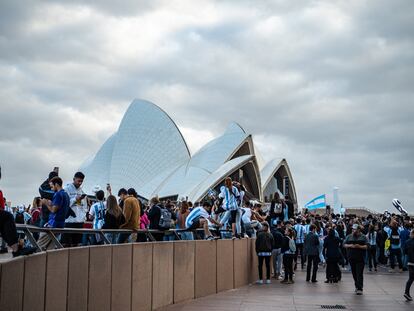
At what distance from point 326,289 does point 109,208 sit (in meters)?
7.33

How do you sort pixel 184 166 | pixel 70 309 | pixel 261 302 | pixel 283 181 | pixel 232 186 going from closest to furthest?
pixel 70 309
pixel 261 302
pixel 232 186
pixel 184 166
pixel 283 181

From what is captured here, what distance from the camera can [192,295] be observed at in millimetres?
12086

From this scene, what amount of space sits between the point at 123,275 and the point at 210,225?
203 inches

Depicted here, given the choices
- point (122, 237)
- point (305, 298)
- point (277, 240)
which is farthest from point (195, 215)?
point (277, 240)

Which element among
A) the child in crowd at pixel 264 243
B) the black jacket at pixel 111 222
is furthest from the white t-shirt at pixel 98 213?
Answer: the child in crowd at pixel 264 243

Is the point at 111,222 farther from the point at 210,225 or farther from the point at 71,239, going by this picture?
the point at 210,225

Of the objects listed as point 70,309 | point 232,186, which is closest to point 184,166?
point 232,186

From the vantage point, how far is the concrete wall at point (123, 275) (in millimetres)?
5336

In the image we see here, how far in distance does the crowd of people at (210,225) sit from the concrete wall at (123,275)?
34cm

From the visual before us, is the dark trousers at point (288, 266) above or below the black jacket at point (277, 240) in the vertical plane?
below

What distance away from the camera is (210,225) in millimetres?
13641

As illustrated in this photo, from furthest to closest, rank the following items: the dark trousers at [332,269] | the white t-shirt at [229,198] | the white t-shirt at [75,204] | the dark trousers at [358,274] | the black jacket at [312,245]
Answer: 1. the black jacket at [312,245]
2. the dark trousers at [332,269]
3. the white t-shirt at [229,198]
4. the dark trousers at [358,274]
5. the white t-shirt at [75,204]

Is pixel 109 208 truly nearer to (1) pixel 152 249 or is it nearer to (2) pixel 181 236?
(1) pixel 152 249

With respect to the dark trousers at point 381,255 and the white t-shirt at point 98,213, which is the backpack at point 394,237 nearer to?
the dark trousers at point 381,255
